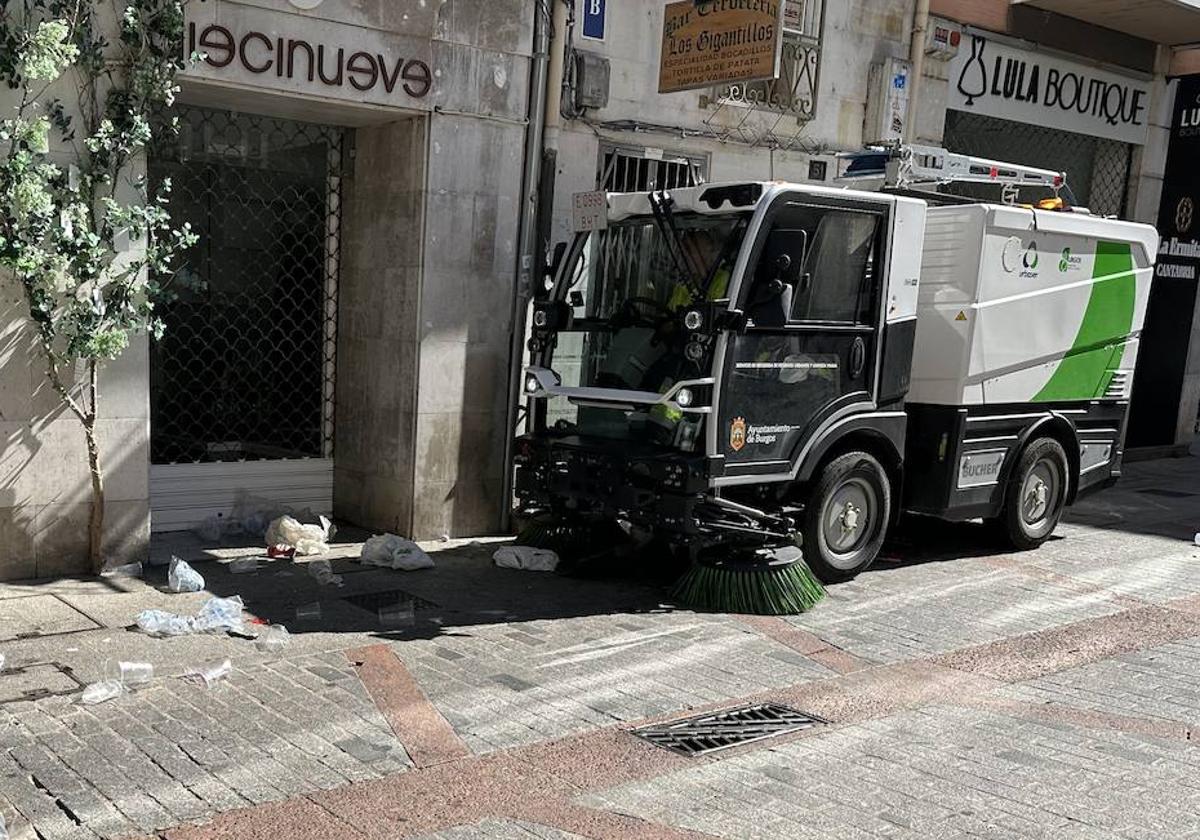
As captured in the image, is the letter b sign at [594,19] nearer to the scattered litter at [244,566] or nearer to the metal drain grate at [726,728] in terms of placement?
the scattered litter at [244,566]

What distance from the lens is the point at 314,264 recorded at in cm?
877

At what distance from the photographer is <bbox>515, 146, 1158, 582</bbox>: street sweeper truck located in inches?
265

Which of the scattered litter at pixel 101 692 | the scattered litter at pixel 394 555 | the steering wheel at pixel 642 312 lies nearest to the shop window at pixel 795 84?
the steering wheel at pixel 642 312

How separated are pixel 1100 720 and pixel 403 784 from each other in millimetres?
3241

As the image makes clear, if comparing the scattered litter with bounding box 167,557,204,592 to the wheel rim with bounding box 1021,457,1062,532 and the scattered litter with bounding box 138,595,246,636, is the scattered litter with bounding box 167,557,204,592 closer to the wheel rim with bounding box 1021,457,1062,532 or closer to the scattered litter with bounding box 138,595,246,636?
the scattered litter with bounding box 138,595,246,636

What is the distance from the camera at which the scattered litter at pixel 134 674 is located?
5.16 meters

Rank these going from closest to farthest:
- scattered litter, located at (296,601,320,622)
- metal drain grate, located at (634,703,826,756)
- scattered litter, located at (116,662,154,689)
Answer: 1. metal drain grate, located at (634,703,826,756)
2. scattered litter, located at (116,662,154,689)
3. scattered litter, located at (296,601,320,622)

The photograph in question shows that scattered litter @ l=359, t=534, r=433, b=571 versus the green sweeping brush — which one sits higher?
the green sweeping brush

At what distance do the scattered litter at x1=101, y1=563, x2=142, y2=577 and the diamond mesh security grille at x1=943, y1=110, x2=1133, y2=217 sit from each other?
9195mm

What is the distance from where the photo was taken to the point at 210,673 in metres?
5.28

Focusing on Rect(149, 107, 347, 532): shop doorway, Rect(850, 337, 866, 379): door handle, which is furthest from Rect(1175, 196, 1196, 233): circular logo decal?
Rect(149, 107, 347, 532): shop doorway

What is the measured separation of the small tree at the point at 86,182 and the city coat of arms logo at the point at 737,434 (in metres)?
3.34

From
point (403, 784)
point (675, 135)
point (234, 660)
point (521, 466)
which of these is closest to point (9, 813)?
point (403, 784)

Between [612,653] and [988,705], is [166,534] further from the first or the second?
[988,705]
